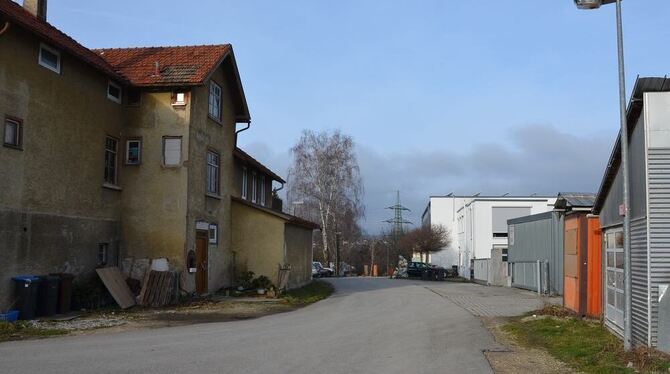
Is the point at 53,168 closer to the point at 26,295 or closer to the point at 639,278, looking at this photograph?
the point at 26,295

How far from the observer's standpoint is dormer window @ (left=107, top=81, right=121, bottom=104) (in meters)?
22.0

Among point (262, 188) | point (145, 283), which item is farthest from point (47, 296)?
point (262, 188)

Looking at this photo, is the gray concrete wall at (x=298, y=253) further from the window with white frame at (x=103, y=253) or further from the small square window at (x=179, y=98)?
the window with white frame at (x=103, y=253)

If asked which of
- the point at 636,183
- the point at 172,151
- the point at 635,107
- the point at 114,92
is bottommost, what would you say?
the point at 636,183

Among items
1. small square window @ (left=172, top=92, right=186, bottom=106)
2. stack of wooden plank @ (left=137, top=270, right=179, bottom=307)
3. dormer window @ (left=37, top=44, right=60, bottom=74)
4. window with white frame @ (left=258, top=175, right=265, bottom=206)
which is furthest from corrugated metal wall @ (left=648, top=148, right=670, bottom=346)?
window with white frame @ (left=258, top=175, right=265, bottom=206)

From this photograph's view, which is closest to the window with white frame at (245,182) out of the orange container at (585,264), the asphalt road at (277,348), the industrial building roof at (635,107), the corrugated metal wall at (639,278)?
the asphalt road at (277,348)

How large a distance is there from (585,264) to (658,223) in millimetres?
6261

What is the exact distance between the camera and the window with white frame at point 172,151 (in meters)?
22.4

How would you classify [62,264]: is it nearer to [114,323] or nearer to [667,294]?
[114,323]

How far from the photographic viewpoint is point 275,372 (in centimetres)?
941

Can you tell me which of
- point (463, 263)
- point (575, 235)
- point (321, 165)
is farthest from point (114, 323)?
point (463, 263)

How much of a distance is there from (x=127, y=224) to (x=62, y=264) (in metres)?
3.87

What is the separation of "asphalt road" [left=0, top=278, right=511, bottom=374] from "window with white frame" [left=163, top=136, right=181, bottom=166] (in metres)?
7.35

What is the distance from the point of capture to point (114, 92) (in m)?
22.4
